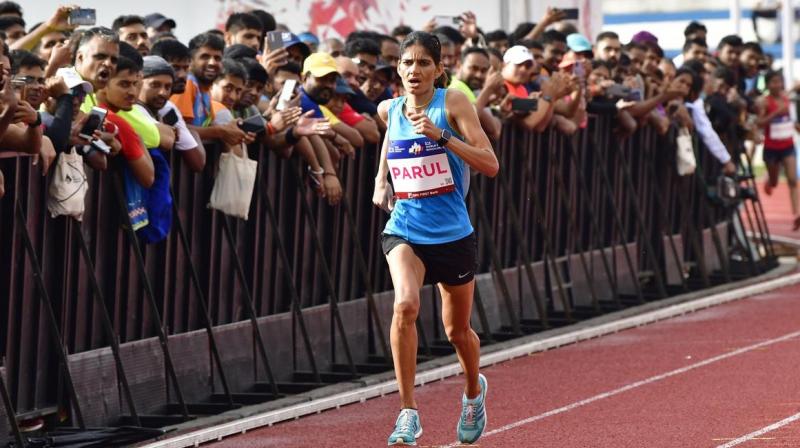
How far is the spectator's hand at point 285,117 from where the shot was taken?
35.0 feet

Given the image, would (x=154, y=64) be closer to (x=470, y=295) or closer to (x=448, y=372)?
(x=470, y=295)

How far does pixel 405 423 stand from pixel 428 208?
3.40 feet

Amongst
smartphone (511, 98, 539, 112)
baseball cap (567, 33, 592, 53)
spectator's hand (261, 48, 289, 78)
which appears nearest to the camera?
spectator's hand (261, 48, 289, 78)

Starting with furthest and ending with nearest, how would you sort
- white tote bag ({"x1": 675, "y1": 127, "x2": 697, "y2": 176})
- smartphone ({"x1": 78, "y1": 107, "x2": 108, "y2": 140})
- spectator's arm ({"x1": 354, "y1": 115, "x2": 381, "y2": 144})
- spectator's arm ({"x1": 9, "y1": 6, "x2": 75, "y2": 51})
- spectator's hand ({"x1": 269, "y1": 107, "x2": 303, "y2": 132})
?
white tote bag ({"x1": 675, "y1": 127, "x2": 697, "y2": 176}) < spectator's arm ({"x1": 354, "y1": 115, "x2": 381, "y2": 144}) < spectator's hand ({"x1": 269, "y1": 107, "x2": 303, "y2": 132}) < spectator's arm ({"x1": 9, "y1": 6, "x2": 75, "y2": 51}) < smartphone ({"x1": 78, "y1": 107, "x2": 108, "y2": 140})

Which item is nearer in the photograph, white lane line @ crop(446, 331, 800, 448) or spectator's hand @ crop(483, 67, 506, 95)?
white lane line @ crop(446, 331, 800, 448)

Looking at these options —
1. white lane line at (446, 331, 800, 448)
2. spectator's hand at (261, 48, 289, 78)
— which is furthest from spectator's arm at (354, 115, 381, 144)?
white lane line at (446, 331, 800, 448)

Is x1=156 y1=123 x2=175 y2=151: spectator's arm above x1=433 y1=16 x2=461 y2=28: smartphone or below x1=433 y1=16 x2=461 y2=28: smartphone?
below

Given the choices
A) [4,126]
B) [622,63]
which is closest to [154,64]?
[4,126]

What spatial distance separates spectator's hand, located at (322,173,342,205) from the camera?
11430 mm

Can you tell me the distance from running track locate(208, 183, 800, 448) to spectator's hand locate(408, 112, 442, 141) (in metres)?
1.66

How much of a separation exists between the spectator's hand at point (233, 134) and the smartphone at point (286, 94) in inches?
21.3

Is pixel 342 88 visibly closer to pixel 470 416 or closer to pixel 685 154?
pixel 470 416

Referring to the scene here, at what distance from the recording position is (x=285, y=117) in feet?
35.1

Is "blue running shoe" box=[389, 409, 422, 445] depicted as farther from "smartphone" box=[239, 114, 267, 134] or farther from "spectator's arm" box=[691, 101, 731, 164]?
"spectator's arm" box=[691, 101, 731, 164]
